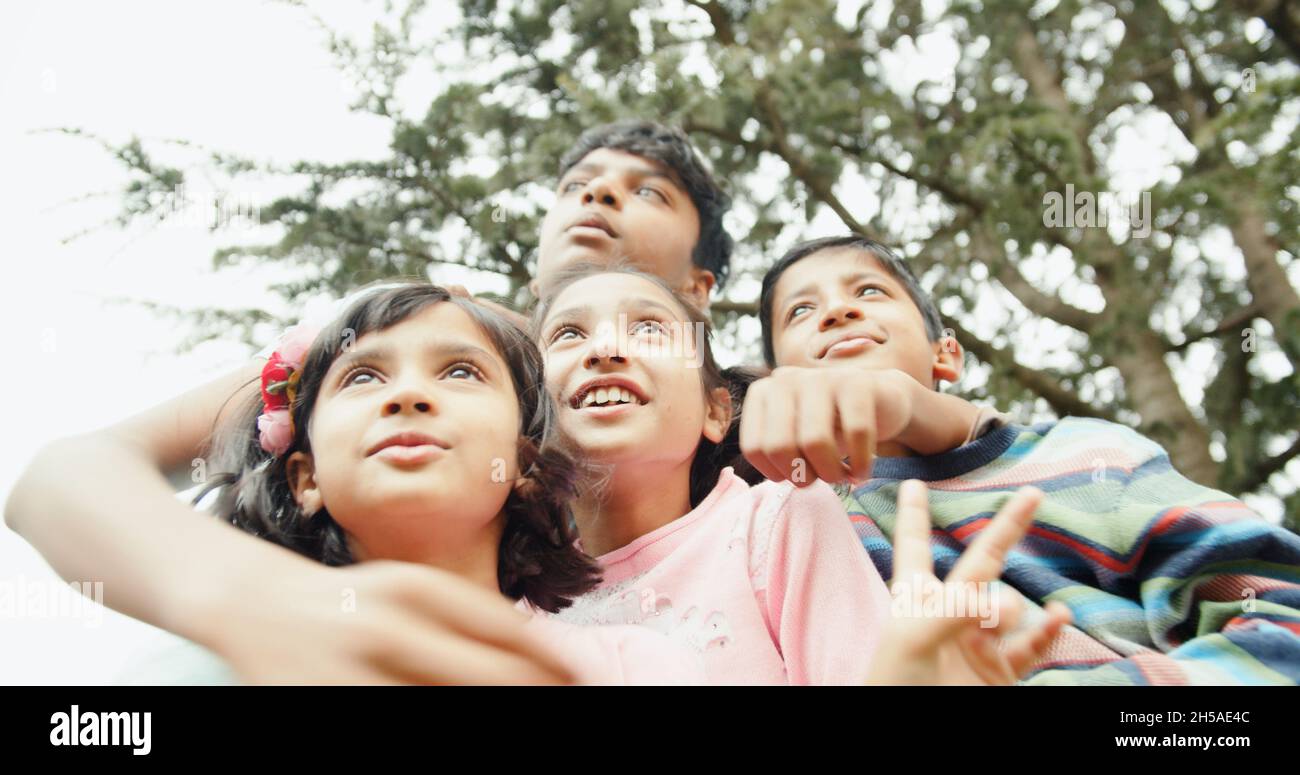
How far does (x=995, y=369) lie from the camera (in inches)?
145

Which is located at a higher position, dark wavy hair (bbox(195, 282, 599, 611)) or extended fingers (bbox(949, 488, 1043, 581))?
dark wavy hair (bbox(195, 282, 599, 611))

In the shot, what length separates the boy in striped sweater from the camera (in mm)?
1245

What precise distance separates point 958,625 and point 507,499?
2.59 ft

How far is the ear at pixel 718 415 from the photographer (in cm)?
197

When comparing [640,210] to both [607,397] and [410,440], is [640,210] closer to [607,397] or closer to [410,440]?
[607,397]

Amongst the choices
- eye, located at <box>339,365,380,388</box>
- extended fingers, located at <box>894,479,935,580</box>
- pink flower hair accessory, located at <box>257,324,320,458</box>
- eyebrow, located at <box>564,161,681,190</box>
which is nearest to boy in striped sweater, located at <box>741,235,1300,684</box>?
extended fingers, located at <box>894,479,935,580</box>

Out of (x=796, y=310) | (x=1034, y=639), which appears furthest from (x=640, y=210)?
(x=1034, y=639)

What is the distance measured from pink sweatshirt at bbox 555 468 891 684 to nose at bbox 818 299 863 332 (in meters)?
0.39

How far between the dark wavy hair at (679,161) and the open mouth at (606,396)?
1.19 meters

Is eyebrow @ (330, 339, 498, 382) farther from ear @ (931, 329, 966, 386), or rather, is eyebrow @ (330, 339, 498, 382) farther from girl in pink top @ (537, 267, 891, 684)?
ear @ (931, 329, 966, 386)

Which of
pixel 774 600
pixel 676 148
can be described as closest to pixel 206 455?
pixel 774 600
